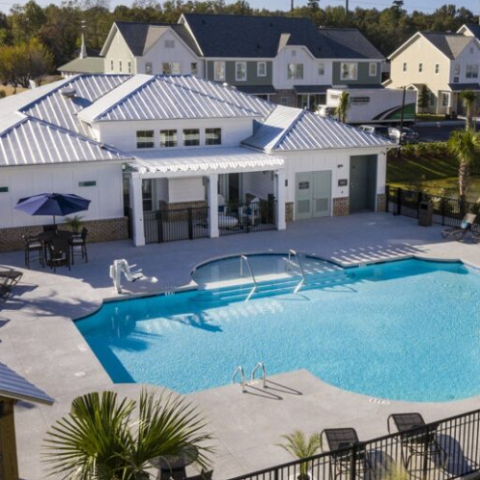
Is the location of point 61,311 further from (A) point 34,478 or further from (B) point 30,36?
(B) point 30,36

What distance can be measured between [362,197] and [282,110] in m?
5.89

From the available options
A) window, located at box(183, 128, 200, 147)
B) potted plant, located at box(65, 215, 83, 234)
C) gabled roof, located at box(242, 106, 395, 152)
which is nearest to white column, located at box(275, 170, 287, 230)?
gabled roof, located at box(242, 106, 395, 152)

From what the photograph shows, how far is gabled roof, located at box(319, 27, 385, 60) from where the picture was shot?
72500 mm

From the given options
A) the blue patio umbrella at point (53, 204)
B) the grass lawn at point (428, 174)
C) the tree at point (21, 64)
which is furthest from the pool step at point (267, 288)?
the tree at point (21, 64)

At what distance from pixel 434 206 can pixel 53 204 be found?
17.8 metres

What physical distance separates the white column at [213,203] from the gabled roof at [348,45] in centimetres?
4649

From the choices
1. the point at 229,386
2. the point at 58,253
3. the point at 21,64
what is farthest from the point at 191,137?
the point at 21,64

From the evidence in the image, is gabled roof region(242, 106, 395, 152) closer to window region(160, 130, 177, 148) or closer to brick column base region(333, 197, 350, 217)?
brick column base region(333, 197, 350, 217)

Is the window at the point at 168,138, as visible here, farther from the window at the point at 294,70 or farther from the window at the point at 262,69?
the window at the point at 294,70

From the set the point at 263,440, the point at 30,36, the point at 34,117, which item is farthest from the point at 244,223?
the point at 30,36

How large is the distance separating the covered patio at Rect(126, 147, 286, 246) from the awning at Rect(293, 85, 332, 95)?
37.8 metres

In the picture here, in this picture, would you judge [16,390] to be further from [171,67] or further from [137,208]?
[171,67]

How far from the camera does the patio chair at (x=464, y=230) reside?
2900 centimetres

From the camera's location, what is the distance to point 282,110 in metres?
35.6
